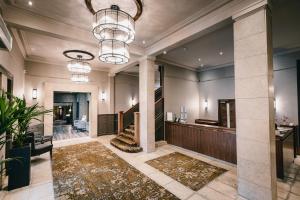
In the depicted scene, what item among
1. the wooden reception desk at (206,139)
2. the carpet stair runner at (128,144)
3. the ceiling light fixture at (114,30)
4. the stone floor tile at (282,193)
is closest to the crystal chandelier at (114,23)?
the ceiling light fixture at (114,30)

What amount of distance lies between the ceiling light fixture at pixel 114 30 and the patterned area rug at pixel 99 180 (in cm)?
272

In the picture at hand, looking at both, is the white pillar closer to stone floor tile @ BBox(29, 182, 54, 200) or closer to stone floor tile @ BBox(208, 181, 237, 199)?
stone floor tile @ BBox(29, 182, 54, 200)

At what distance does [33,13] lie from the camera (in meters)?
3.28

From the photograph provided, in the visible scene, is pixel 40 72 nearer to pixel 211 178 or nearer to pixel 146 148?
pixel 146 148

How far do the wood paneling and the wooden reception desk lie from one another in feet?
12.2

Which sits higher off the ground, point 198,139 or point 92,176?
point 198,139

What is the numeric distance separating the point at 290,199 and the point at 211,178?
4.39 ft

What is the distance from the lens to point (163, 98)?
660 cm

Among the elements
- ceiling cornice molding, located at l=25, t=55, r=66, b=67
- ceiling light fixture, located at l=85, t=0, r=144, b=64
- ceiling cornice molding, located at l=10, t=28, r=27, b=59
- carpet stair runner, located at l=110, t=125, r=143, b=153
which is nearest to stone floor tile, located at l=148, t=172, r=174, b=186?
carpet stair runner, located at l=110, t=125, r=143, b=153

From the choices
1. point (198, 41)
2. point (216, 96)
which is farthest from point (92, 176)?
point (216, 96)

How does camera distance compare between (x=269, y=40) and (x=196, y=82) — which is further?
(x=196, y=82)

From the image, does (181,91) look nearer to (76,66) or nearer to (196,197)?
(76,66)

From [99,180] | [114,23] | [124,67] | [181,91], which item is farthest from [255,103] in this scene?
[124,67]

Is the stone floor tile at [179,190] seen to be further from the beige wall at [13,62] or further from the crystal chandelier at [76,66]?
the crystal chandelier at [76,66]
